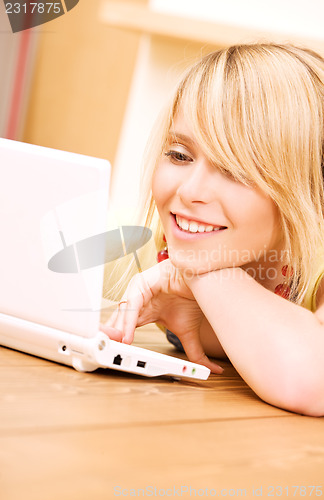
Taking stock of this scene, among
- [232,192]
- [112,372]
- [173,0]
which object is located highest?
[173,0]

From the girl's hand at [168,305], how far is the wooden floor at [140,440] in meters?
0.17

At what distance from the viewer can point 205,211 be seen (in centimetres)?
94

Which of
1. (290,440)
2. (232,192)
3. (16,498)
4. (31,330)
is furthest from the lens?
(232,192)

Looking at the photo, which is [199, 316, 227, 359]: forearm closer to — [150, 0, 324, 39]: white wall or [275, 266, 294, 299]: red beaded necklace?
[275, 266, 294, 299]: red beaded necklace

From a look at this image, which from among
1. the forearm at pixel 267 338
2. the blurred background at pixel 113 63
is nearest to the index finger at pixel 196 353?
the forearm at pixel 267 338

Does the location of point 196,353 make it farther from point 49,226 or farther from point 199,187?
point 49,226

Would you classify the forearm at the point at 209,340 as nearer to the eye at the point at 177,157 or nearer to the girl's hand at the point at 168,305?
the girl's hand at the point at 168,305

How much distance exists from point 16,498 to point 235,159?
0.59m

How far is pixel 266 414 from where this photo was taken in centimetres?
79

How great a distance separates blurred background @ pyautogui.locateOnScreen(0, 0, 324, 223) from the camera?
2.82 m

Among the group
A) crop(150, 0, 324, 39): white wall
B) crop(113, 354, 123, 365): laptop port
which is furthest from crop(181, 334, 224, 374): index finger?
crop(150, 0, 324, 39): white wall

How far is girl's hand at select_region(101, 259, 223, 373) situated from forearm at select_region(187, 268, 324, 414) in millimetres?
106

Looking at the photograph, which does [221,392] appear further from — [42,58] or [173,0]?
[42,58]

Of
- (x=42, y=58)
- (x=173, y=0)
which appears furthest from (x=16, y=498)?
(x=42, y=58)
